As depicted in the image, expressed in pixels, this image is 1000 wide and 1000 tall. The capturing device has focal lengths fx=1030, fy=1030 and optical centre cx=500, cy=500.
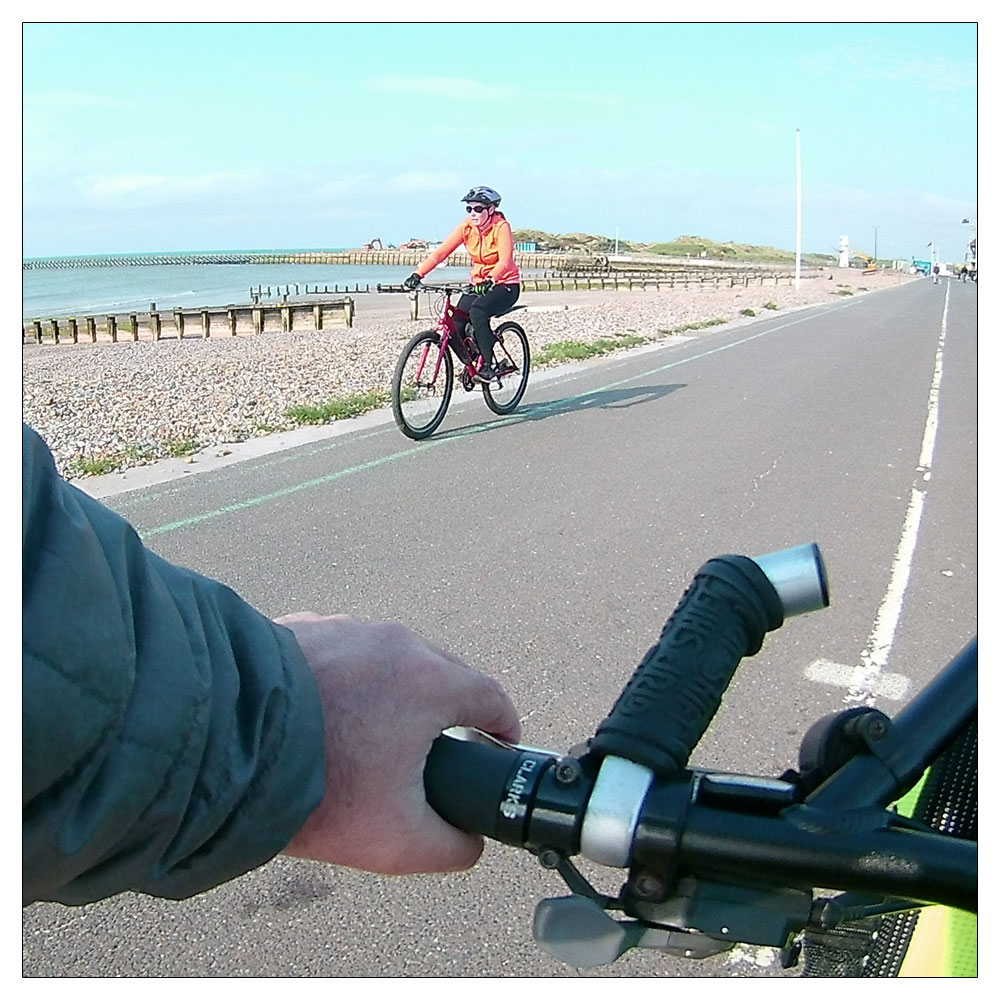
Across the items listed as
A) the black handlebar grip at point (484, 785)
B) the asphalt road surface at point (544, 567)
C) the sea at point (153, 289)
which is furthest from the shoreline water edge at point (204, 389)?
the sea at point (153, 289)

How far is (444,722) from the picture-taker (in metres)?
1.01

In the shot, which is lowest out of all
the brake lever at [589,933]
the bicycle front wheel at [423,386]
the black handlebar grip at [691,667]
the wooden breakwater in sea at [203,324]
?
the brake lever at [589,933]

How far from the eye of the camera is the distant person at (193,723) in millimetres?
824

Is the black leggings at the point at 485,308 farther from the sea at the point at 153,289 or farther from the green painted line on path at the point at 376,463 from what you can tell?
the sea at the point at 153,289

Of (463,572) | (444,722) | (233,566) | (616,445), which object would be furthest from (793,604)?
(616,445)

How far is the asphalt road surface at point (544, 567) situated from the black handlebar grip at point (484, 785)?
128mm

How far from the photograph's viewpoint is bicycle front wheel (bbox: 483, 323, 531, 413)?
31.3ft

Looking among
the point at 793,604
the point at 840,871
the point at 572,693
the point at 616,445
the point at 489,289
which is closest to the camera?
the point at 840,871

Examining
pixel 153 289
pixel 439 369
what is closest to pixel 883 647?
pixel 439 369

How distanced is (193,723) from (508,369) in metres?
8.86

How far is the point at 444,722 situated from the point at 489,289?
331 inches

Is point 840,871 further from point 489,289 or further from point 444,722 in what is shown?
point 489,289

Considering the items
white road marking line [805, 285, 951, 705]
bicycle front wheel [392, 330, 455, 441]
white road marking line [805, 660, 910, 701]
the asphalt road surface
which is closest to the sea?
bicycle front wheel [392, 330, 455, 441]

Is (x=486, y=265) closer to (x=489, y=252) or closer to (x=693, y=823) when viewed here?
(x=489, y=252)
